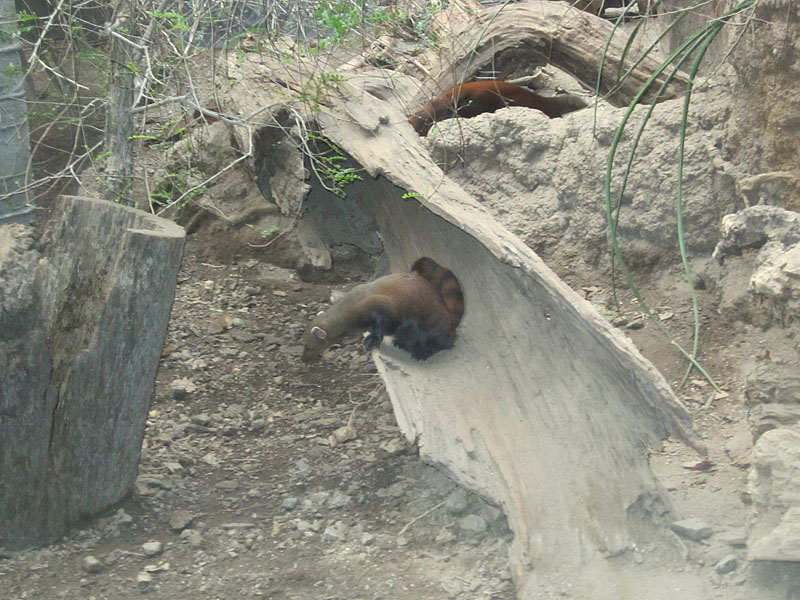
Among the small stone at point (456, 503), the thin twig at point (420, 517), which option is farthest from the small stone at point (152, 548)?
the small stone at point (456, 503)

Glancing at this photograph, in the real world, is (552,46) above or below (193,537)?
above

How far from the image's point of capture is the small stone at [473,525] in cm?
325

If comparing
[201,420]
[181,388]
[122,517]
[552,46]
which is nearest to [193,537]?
[122,517]

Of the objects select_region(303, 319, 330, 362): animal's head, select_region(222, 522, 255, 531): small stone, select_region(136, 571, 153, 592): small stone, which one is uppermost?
select_region(303, 319, 330, 362): animal's head

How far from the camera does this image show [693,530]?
290 cm

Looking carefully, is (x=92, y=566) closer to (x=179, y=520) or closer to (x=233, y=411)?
(x=179, y=520)

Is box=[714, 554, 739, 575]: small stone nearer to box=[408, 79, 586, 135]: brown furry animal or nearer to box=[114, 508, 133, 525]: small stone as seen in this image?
box=[114, 508, 133, 525]: small stone

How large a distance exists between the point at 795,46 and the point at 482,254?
173cm

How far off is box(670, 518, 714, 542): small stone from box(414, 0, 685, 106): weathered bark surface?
342 centimetres

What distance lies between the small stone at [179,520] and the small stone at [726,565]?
2049 millimetres

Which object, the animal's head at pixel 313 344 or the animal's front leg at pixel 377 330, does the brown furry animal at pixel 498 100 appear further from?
the animal's head at pixel 313 344

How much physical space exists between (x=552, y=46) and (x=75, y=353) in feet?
13.6

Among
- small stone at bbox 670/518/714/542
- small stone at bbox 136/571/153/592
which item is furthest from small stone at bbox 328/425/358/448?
small stone at bbox 670/518/714/542

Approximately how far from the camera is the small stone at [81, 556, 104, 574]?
116 inches
